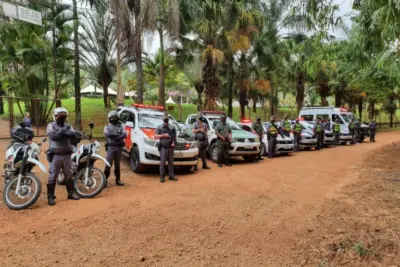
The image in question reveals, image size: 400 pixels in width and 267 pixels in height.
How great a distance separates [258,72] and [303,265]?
18.3 meters

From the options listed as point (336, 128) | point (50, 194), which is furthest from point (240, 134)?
point (336, 128)

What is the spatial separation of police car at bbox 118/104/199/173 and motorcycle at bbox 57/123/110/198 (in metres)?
1.80

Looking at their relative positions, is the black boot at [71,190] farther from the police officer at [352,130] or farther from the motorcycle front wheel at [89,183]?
the police officer at [352,130]

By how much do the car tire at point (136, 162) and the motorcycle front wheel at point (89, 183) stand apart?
7.24 feet

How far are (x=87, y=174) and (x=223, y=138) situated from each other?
5047mm

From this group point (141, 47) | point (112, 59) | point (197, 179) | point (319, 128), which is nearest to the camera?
point (197, 179)

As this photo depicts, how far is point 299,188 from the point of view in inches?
303

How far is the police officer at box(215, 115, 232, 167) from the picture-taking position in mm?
10828

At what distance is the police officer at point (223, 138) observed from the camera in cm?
1083

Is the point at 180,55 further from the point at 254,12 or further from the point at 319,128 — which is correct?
the point at 319,128

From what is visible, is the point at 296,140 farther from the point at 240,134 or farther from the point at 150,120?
the point at 150,120

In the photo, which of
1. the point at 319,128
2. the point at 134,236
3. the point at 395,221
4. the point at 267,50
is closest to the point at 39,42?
the point at 267,50

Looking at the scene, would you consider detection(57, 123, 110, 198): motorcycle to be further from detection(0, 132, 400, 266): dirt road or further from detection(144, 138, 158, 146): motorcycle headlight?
detection(144, 138, 158, 146): motorcycle headlight

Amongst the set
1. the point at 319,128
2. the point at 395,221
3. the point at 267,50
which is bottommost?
the point at 395,221
